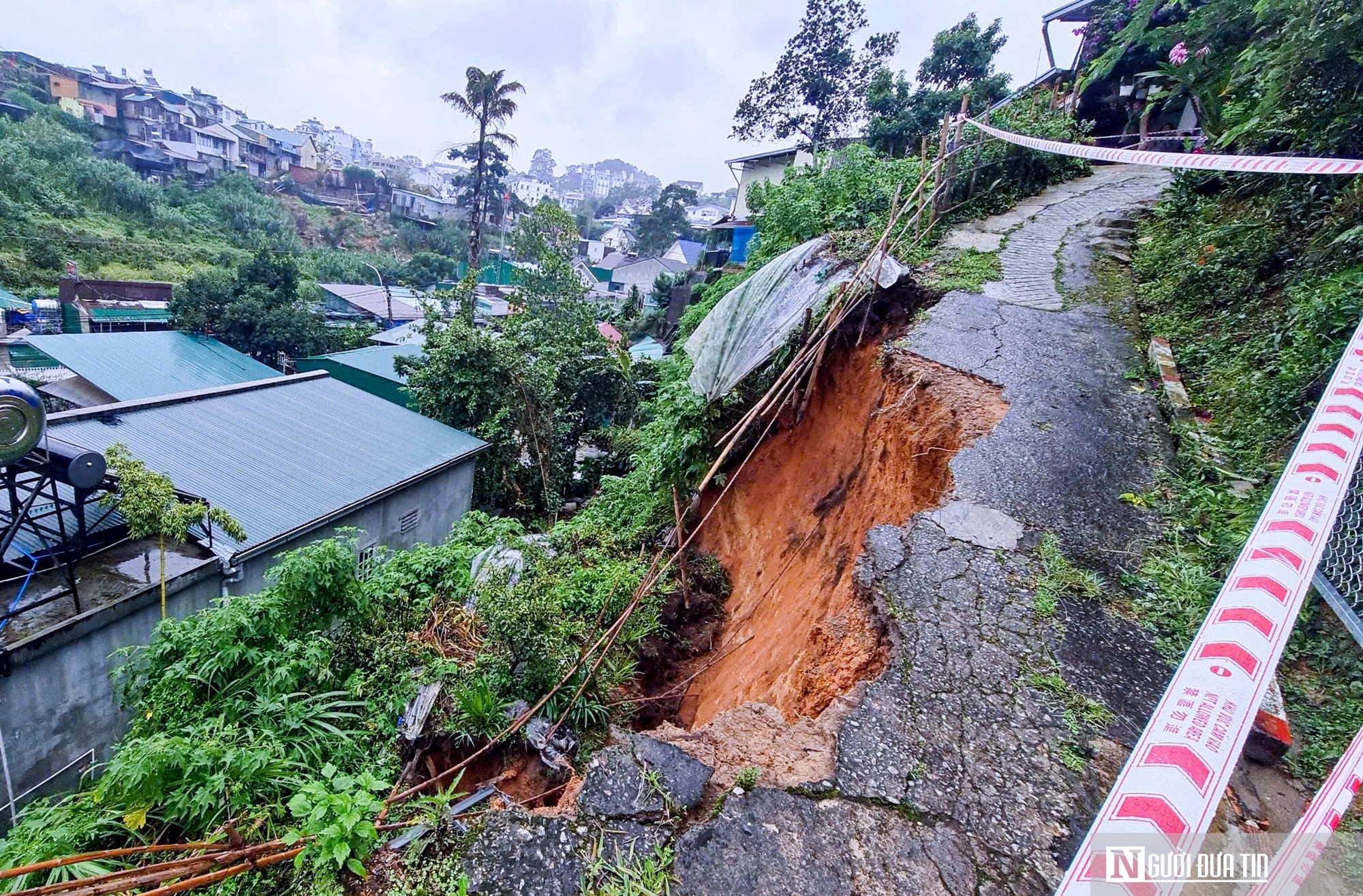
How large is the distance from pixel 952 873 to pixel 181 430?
32.4ft

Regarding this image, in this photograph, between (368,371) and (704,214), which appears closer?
(368,371)

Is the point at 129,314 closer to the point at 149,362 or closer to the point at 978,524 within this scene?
the point at 149,362

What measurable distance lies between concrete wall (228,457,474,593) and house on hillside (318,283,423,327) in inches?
660

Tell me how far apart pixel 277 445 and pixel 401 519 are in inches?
78.2

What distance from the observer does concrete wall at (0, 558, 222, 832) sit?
4.61 metres

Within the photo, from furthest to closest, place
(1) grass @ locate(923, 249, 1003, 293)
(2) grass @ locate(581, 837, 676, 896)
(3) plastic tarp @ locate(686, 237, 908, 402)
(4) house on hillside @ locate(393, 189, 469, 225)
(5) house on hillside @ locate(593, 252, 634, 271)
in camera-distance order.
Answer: (4) house on hillside @ locate(393, 189, 469, 225)
(5) house on hillside @ locate(593, 252, 634, 271)
(1) grass @ locate(923, 249, 1003, 293)
(3) plastic tarp @ locate(686, 237, 908, 402)
(2) grass @ locate(581, 837, 676, 896)

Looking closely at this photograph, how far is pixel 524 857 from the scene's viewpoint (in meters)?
1.98

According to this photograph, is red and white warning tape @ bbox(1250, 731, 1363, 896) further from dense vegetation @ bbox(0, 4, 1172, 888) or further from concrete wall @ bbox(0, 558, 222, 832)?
concrete wall @ bbox(0, 558, 222, 832)

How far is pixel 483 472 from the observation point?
37.3 feet

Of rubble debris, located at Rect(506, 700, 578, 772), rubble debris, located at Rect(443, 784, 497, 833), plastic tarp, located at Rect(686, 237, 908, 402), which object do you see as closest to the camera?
rubble debris, located at Rect(443, 784, 497, 833)

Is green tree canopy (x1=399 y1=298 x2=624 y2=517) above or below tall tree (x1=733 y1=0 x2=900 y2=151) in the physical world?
below

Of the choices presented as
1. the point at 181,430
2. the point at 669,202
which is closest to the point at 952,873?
the point at 181,430

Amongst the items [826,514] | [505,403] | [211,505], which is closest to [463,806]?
[826,514]

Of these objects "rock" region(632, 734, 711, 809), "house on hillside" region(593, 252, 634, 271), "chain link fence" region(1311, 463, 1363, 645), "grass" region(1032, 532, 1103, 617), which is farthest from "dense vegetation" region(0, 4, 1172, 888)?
"house on hillside" region(593, 252, 634, 271)
